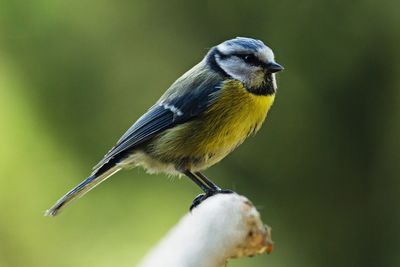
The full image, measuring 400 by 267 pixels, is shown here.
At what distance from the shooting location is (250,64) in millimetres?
1882

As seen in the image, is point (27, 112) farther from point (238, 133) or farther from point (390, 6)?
point (390, 6)

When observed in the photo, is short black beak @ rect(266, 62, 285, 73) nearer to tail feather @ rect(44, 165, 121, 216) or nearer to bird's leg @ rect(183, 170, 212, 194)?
bird's leg @ rect(183, 170, 212, 194)

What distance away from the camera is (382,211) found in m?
3.28

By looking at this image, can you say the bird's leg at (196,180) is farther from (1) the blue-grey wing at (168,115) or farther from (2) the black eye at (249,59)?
(2) the black eye at (249,59)

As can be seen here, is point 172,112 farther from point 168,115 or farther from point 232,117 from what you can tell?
point 232,117

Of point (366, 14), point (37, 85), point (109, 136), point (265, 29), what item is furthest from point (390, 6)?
point (37, 85)

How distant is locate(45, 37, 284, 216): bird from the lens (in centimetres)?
186

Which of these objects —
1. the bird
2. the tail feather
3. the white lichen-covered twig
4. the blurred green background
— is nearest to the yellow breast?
the bird

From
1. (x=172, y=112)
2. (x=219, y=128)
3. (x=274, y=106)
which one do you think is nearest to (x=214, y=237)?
(x=219, y=128)

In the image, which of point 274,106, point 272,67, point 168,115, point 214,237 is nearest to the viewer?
point 214,237

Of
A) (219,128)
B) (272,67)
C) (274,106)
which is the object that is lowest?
(274,106)

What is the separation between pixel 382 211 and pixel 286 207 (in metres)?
0.44

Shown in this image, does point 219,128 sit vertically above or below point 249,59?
below

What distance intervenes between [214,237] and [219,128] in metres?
0.90
